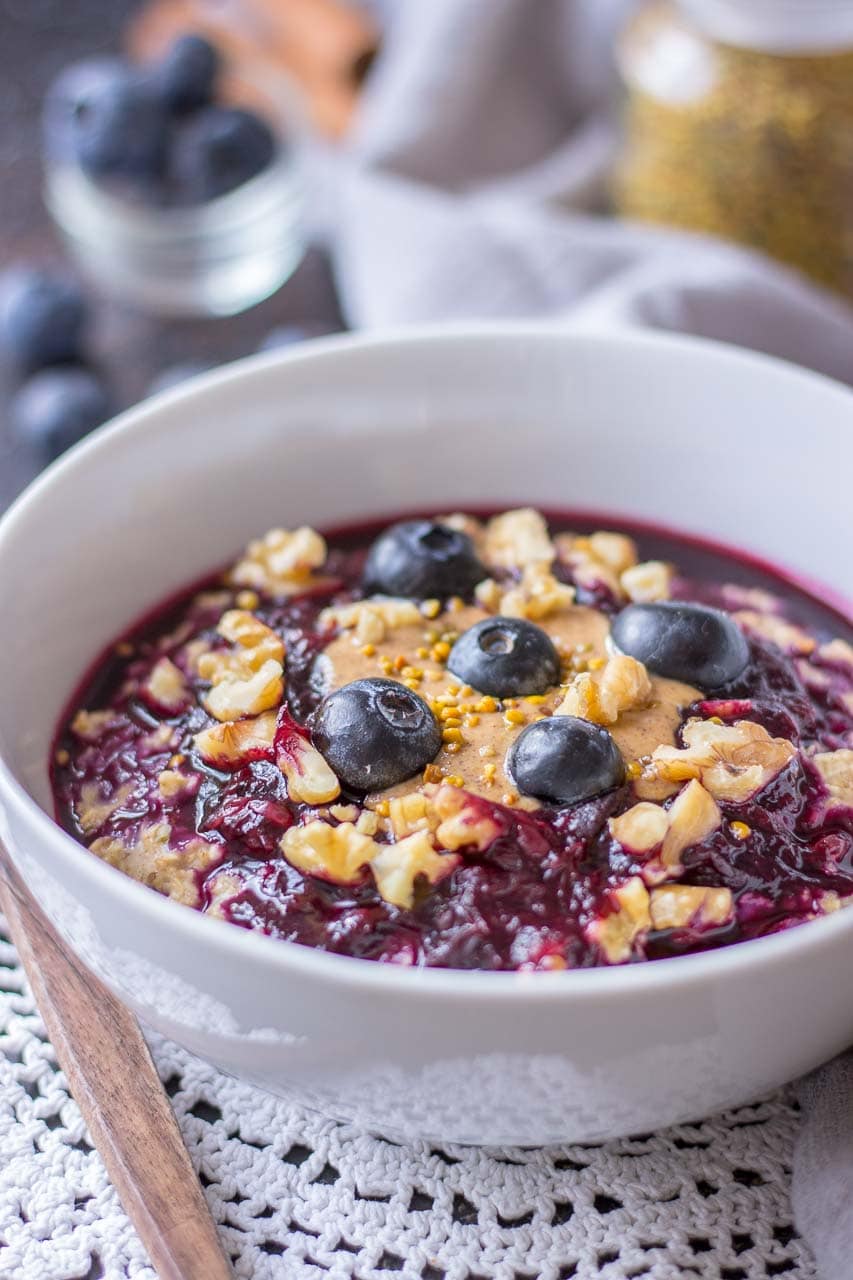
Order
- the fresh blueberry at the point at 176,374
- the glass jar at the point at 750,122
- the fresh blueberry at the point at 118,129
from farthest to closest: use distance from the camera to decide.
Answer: the fresh blueberry at the point at 118,129 < the fresh blueberry at the point at 176,374 < the glass jar at the point at 750,122

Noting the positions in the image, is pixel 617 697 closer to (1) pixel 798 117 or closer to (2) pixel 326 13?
(1) pixel 798 117

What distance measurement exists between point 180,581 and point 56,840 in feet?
2.56

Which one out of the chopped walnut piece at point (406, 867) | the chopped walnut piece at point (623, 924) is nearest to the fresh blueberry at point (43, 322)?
the chopped walnut piece at point (406, 867)

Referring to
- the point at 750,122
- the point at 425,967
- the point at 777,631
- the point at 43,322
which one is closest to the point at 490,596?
the point at 777,631

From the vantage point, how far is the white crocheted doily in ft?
5.05

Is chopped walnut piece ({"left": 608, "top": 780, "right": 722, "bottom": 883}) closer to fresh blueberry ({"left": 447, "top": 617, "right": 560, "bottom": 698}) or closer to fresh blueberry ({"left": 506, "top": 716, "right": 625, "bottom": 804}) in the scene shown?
fresh blueberry ({"left": 506, "top": 716, "right": 625, "bottom": 804})

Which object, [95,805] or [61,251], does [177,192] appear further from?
[95,805]

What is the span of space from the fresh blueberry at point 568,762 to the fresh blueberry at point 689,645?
0.21 meters

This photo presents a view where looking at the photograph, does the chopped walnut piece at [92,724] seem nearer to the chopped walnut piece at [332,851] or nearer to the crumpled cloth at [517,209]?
the chopped walnut piece at [332,851]

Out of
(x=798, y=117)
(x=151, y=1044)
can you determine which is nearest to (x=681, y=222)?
(x=798, y=117)

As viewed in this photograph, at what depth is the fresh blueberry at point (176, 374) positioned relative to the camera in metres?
3.05

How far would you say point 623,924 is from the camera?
1.51 m

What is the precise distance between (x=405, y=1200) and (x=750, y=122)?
2.24 m

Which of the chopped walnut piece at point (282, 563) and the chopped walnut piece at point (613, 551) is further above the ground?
the chopped walnut piece at point (613, 551)
